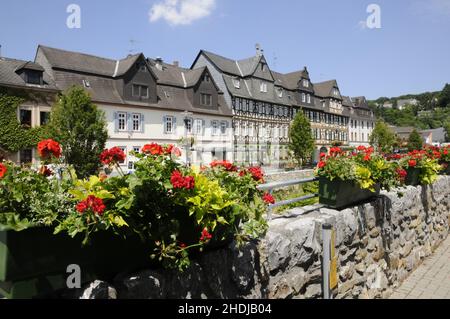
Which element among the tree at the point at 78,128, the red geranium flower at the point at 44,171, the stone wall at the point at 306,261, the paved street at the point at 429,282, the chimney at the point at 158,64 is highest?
the chimney at the point at 158,64

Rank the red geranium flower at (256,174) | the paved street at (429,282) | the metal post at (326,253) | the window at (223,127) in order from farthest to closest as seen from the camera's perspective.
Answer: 1. the window at (223,127)
2. the paved street at (429,282)
3. the metal post at (326,253)
4. the red geranium flower at (256,174)

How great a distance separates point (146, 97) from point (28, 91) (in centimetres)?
879

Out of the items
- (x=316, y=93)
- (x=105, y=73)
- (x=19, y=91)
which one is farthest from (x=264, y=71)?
(x=19, y=91)

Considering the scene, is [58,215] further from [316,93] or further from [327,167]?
[316,93]

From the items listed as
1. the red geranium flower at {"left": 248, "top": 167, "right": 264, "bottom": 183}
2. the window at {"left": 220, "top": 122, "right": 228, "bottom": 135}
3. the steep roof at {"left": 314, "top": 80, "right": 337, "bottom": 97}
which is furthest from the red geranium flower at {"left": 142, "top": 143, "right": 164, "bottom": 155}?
the steep roof at {"left": 314, "top": 80, "right": 337, "bottom": 97}

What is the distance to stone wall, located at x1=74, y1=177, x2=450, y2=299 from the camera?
2342 millimetres

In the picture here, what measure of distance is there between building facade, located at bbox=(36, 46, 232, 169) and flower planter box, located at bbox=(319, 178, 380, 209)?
17.7 m

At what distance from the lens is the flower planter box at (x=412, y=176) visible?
681 centimetres

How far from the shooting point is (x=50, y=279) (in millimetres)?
1849

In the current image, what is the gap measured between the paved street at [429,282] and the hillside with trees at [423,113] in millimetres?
101412

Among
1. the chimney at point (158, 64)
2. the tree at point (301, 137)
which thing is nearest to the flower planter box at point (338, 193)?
the chimney at point (158, 64)

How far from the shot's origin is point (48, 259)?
72.0 inches

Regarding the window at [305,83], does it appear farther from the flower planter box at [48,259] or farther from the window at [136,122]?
the flower planter box at [48,259]

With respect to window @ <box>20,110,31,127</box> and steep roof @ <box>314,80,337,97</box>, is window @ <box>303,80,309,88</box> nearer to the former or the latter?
steep roof @ <box>314,80,337,97</box>
